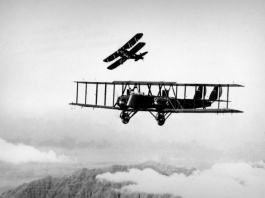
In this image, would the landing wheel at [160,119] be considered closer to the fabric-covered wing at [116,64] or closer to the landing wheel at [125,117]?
the landing wheel at [125,117]

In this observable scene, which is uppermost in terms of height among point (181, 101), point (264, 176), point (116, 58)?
point (116, 58)

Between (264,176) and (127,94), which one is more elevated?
(127,94)

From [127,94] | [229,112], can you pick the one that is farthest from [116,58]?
[229,112]

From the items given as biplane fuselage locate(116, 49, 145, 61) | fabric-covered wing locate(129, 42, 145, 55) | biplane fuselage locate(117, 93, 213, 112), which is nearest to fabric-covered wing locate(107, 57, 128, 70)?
biplane fuselage locate(116, 49, 145, 61)

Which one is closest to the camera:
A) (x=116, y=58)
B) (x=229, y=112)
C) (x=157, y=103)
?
(x=229, y=112)

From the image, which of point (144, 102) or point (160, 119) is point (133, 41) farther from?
point (160, 119)

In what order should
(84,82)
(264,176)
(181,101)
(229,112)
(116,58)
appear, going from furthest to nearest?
(264,176), (116,58), (84,82), (181,101), (229,112)

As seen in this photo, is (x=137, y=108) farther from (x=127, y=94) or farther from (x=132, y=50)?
(x=132, y=50)

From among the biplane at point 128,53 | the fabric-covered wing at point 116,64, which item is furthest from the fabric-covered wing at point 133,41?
the fabric-covered wing at point 116,64
